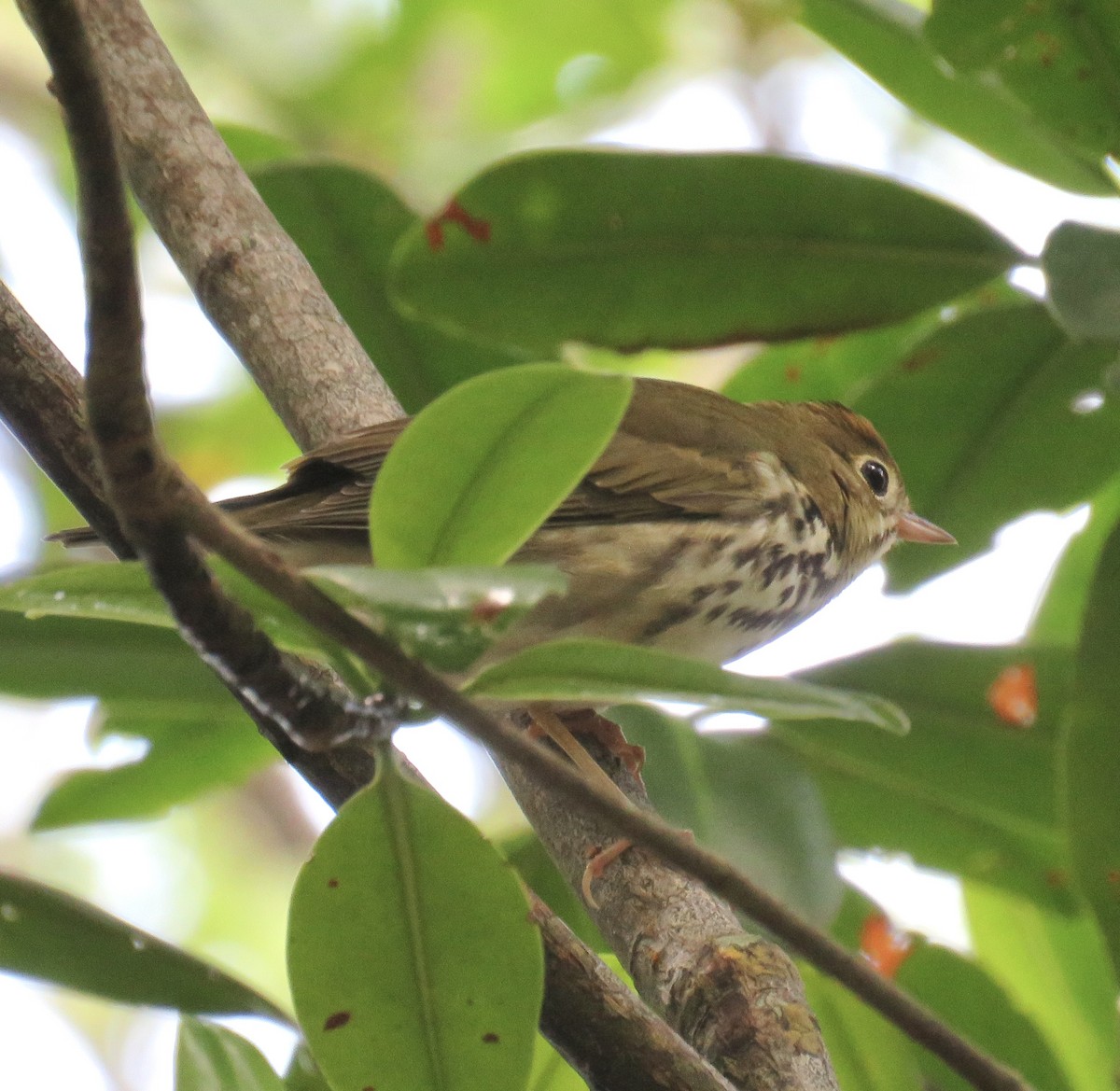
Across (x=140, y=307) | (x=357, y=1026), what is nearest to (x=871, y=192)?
(x=357, y=1026)

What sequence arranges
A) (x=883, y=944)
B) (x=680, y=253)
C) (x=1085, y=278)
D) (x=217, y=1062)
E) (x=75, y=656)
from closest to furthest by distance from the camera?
(x=217, y=1062) → (x=1085, y=278) → (x=75, y=656) → (x=680, y=253) → (x=883, y=944)

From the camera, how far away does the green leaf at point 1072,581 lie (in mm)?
3127

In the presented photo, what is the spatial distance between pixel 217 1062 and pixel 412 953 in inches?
14.1

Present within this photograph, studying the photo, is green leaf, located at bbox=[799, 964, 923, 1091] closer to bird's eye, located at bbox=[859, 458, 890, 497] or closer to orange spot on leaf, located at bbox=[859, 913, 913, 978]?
orange spot on leaf, located at bbox=[859, 913, 913, 978]

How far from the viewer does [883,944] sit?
2.77 meters

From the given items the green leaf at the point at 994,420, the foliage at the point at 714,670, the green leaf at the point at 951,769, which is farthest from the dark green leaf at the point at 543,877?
the green leaf at the point at 994,420

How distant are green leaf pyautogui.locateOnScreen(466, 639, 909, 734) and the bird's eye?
2.40 meters

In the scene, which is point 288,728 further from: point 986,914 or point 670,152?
point 986,914

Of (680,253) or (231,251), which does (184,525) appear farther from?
(680,253)

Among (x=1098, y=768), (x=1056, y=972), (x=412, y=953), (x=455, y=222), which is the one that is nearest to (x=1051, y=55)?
(x=455, y=222)

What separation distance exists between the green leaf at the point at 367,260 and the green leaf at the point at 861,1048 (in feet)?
4.11

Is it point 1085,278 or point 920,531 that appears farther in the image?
point 920,531

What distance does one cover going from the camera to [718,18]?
5.69m

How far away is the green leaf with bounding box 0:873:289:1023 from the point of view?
212 cm
